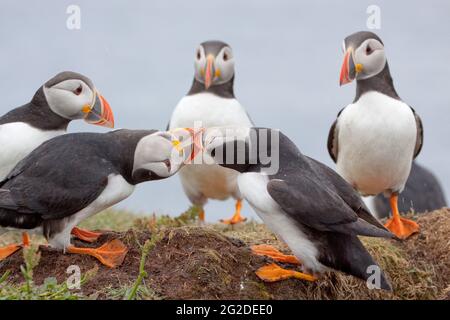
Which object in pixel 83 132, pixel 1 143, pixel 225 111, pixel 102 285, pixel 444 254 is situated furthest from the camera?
pixel 225 111

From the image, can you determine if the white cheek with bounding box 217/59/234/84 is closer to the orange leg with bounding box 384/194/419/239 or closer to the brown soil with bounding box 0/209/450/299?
the orange leg with bounding box 384/194/419/239

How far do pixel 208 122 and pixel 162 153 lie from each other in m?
3.85

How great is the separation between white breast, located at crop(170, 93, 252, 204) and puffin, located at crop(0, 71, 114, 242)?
2.72 meters

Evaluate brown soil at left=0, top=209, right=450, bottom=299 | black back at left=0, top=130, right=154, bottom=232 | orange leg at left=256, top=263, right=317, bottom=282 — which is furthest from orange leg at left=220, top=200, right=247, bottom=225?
orange leg at left=256, top=263, right=317, bottom=282

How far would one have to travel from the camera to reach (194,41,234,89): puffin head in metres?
10.1

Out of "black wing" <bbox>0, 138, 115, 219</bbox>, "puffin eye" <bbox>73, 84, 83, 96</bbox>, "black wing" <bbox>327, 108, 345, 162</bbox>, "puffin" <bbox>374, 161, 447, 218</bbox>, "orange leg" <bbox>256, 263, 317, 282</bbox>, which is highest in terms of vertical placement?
"puffin eye" <bbox>73, 84, 83, 96</bbox>

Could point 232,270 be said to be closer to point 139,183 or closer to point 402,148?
point 139,183

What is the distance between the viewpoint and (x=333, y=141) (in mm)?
9047

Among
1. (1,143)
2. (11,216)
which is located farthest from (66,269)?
(1,143)

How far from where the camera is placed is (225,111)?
9.76 m

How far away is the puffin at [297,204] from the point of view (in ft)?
17.0

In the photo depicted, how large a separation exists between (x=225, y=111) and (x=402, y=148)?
A: 242 cm

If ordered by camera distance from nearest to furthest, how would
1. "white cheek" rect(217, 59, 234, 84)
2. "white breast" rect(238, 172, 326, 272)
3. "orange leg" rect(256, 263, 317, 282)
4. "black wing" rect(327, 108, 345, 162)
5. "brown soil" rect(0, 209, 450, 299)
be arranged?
"white breast" rect(238, 172, 326, 272) < "brown soil" rect(0, 209, 450, 299) < "orange leg" rect(256, 263, 317, 282) < "black wing" rect(327, 108, 345, 162) < "white cheek" rect(217, 59, 234, 84)

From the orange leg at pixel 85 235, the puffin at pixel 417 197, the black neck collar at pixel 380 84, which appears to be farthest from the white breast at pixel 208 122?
the puffin at pixel 417 197
